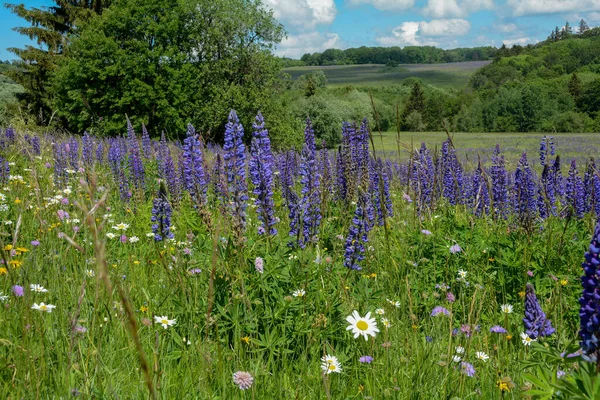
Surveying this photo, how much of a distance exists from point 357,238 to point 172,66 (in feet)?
94.4

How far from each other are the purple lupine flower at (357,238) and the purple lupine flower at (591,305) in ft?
6.64

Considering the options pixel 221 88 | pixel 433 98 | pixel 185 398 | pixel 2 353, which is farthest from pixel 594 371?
pixel 433 98

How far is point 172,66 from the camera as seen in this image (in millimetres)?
29812

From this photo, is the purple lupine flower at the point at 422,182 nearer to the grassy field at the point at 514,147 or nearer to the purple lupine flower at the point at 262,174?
the purple lupine flower at the point at 262,174

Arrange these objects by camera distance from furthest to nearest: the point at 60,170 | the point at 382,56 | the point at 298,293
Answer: the point at 382,56 → the point at 60,170 → the point at 298,293

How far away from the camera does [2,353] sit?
2.31 m

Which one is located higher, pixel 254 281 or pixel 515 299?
pixel 254 281

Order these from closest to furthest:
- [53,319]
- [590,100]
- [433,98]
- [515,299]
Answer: [53,319] < [515,299] < [590,100] < [433,98]

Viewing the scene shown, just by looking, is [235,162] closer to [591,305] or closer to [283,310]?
[283,310]

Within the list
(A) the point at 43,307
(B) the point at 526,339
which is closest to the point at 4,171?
(A) the point at 43,307

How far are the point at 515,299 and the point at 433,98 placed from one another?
93578mm

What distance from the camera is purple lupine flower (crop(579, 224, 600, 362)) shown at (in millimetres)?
1479

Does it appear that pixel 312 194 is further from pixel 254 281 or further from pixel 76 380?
→ pixel 76 380

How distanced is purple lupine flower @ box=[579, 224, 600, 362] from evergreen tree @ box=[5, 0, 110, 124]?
35091 millimetres
